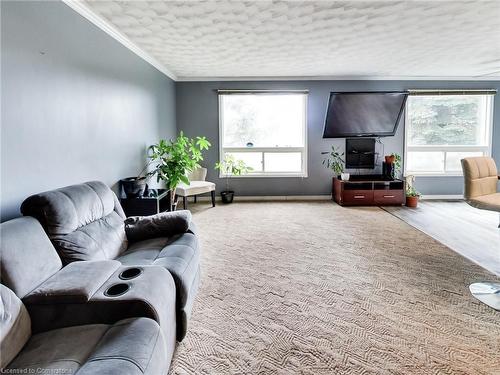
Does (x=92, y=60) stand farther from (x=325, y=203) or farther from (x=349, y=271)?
(x=325, y=203)

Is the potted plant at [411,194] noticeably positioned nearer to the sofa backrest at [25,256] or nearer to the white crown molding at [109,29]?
the white crown molding at [109,29]

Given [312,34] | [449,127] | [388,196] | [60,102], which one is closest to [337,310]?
[60,102]

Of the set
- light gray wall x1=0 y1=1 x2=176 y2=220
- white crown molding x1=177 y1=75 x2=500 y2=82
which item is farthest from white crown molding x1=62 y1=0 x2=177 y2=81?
white crown molding x1=177 y1=75 x2=500 y2=82

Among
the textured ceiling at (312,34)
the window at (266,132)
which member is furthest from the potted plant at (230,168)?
the textured ceiling at (312,34)

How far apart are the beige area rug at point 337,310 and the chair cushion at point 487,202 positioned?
622 mm

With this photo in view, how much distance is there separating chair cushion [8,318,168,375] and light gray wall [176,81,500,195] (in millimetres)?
4823

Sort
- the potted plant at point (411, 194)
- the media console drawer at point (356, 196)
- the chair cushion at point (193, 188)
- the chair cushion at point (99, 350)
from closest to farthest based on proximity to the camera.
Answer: the chair cushion at point (99, 350) → the chair cushion at point (193, 188) → the potted plant at point (411, 194) → the media console drawer at point (356, 196)

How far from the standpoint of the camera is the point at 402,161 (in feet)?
19.5

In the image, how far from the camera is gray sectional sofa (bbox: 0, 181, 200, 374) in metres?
1.13

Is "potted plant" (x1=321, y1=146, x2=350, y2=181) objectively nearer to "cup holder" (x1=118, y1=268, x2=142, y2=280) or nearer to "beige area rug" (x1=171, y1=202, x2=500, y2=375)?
"beige area rug" (x1=171, y1=202, x2=500, y2=375)

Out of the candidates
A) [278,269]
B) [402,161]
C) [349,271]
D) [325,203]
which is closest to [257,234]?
[278,269]

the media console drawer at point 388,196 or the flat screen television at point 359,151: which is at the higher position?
the flat screen television at point 359,151

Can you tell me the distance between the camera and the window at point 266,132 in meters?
5.89

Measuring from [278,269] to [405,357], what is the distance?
4.29 ft
